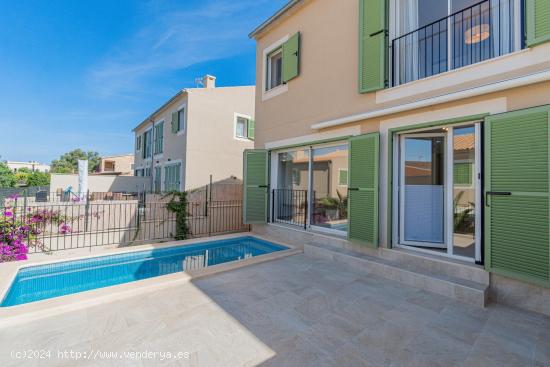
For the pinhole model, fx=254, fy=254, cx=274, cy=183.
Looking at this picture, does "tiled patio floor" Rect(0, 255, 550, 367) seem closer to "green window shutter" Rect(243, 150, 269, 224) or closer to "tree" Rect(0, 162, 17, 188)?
"green window shutter" Rect(243, 150, 269, 224)

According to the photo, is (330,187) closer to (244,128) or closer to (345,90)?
(345,90)

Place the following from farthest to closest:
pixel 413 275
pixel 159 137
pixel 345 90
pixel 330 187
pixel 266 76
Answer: pixel 159 137 → pixel 266 76 → pixel 330 187 → pixel 345 90 → pixel 413 275

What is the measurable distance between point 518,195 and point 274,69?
7.63 metres

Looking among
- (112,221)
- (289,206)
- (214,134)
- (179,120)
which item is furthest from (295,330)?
(179,120)

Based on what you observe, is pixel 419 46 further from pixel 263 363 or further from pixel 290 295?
pixel 263 363

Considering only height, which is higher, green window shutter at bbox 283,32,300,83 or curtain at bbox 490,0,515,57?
green window shutter at bbox 283,32,300,83

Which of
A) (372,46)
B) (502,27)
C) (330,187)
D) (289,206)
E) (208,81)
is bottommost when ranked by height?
(289,206)

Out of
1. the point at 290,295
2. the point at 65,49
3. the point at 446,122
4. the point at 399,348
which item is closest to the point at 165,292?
the point at 290,295

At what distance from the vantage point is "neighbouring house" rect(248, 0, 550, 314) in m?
3.60

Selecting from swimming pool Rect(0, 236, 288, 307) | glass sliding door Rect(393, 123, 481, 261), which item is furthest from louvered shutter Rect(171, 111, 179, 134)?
glass sliding door Rect(393, 123, 481, 261)

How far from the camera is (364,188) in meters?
5.52

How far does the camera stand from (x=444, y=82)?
4.54 m

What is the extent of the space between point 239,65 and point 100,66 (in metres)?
9.49

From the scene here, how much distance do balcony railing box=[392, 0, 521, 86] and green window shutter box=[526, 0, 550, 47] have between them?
1.13ft
